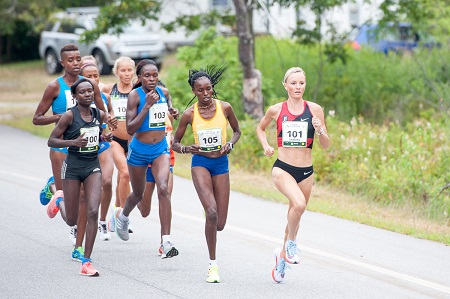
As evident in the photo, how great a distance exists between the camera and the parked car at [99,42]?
31.4 meters

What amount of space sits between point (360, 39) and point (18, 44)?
15.6 metres

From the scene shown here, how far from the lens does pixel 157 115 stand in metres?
9.69

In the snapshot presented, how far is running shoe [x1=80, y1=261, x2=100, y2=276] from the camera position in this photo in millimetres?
8969

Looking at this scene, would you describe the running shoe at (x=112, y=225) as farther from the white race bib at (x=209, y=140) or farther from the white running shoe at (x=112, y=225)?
the white race bib at (x=209, y=140)

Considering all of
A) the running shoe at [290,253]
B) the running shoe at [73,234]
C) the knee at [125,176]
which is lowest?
the running shoe at [73,234]

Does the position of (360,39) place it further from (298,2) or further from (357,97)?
(298,2)

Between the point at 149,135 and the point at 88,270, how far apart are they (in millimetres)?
1564

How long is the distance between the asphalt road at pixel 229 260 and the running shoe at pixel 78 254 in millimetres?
84

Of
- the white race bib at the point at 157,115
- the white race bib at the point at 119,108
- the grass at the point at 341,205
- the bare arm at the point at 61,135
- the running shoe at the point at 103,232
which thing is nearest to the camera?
the bare arm at the point at 61,135

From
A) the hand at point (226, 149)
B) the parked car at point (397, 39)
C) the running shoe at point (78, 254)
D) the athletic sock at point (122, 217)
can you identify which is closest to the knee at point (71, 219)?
the running shoe at point (78, 254)

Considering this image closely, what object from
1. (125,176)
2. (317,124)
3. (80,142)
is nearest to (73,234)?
(125,176)

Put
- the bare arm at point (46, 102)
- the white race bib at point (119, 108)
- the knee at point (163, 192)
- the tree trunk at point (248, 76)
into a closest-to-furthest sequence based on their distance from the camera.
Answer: the knee at point (163, 192), the bare arm at point (46, 102), the white race bib at point (119, 108), the tree trunk at point (248, 76)

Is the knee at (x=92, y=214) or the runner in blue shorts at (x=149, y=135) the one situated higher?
the runner in blue shorts at (x=149, y=135)

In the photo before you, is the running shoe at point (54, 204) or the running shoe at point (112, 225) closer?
the running shoe at point (54, 204)
